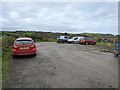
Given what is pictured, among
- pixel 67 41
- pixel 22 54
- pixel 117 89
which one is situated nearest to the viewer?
pixel 117 89

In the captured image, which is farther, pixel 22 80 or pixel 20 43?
pixel 20 43

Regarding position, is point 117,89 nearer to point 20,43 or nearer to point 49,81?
point 49,81

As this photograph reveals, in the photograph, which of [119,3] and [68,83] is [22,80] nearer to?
[68,83]

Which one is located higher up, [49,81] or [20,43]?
[20,43]

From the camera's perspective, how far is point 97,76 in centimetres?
879

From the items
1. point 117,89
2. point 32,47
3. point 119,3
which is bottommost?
point 117,89

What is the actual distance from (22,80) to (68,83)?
1.95 meters

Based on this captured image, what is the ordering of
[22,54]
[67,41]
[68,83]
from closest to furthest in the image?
[68,83] → [22,54] → [67,41]

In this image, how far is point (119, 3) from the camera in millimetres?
17203

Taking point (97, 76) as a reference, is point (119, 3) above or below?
above

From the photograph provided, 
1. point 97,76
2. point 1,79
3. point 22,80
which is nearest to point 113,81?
point 97,76

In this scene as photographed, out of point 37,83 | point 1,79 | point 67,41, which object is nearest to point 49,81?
point 37,83

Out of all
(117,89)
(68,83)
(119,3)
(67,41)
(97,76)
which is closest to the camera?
(117,89)

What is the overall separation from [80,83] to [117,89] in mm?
1369
